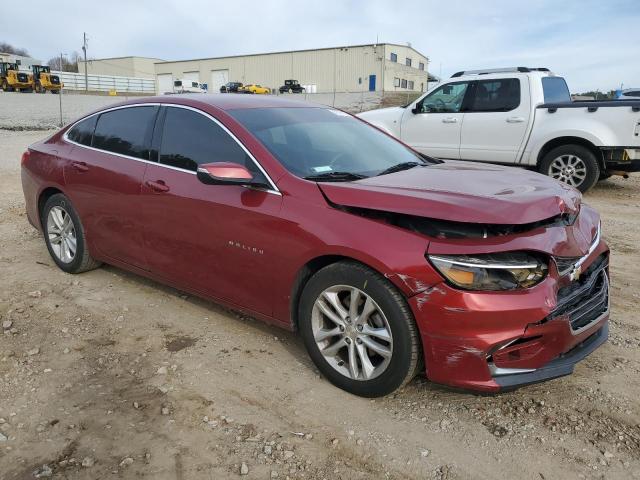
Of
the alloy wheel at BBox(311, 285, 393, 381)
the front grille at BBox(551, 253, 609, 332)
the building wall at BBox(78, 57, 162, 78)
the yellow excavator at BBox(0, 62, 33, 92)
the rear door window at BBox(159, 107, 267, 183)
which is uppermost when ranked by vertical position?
the building wall at BBox(78, 57, 162, 78)

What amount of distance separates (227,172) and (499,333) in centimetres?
171

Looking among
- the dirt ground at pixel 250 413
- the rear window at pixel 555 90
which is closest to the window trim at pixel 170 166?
the dirt ground at pixel 250 413

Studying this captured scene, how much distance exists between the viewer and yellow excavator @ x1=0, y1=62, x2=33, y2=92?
4478 cm

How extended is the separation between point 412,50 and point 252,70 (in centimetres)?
2056

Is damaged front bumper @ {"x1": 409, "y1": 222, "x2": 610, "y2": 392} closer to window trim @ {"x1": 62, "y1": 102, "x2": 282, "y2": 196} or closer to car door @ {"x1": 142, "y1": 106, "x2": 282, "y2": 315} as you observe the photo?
car door @ {"x1": 142, "y1": 106, "x2": 282, "y2": 315}

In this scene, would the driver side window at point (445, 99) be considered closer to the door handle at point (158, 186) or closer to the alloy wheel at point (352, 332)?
the door handle at point (158, 186)

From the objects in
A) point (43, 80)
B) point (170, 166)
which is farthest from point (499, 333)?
point (43, 80)

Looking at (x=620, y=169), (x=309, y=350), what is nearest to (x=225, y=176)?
(x=309, y=350)

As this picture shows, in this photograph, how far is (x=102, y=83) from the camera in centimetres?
6375

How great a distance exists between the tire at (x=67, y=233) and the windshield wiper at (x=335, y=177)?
2423mm

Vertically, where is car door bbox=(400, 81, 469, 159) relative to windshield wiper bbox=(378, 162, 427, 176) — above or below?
above

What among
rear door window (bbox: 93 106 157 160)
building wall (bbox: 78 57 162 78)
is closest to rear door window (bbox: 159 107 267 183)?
rear door window (bbox: 93 106 157 160)

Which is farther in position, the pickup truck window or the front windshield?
the pickup truck window

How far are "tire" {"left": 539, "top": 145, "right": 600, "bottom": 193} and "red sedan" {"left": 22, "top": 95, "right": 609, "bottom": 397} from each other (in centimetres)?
512
